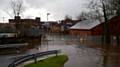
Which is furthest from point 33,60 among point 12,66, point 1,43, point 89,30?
point 89,30

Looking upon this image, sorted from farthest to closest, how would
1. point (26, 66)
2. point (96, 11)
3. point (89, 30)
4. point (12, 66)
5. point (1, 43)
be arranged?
point (89, 30)
point (96, 11)
point (1, 43)
point (26, 66)
point (12, 66)

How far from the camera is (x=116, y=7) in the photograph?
42.0 meters

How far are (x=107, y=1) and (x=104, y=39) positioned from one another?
9.67m

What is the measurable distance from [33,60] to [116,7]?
2360 centimetres

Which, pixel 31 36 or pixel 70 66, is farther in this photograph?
pixel 31 36

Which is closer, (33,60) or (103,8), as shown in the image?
(33,60)

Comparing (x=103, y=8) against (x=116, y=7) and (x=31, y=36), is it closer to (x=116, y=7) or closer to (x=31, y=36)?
(x=116, y=7)

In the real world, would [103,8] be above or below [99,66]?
above

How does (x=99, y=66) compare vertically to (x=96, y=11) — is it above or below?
below

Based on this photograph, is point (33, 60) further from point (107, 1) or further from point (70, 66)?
point (107, 1)

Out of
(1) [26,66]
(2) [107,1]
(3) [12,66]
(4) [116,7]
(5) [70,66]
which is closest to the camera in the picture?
(3) [12,66]

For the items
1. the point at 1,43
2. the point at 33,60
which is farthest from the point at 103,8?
the point at 33,60

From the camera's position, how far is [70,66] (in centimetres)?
2009

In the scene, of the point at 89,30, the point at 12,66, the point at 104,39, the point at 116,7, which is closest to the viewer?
the point at 12,66
